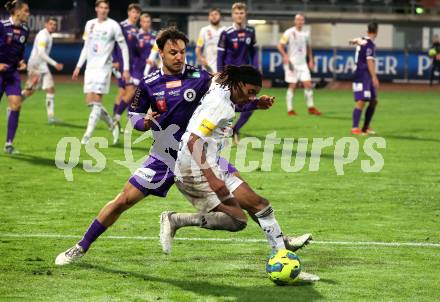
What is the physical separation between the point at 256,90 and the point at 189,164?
2.71 feet

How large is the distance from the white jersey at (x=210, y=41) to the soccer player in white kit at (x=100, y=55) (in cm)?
487

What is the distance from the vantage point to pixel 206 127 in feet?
28.6

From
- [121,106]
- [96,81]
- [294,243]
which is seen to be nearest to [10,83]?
[96,81]

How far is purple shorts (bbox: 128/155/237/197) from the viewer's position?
31.0 ft

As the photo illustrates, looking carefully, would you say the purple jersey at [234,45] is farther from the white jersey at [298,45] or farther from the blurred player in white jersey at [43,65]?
the white jersey at [298,45]

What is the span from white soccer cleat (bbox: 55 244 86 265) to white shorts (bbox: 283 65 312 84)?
19.8 m

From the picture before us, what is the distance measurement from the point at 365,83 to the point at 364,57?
22.4 inches

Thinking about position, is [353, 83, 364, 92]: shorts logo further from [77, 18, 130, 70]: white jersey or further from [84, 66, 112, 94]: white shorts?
[84, 66, 112, 94]: white shorts

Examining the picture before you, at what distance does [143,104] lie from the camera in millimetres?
9648

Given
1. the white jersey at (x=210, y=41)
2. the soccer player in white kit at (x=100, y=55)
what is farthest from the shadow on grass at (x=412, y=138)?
the soccer player in white kit at (x=100, y=55)

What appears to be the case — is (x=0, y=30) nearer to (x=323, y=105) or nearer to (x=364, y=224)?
(x=364, y=224)

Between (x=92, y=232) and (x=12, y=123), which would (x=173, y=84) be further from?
(x=12, y=123)

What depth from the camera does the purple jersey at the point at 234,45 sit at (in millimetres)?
21375

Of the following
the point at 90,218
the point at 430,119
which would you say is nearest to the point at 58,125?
the point at 430,119
